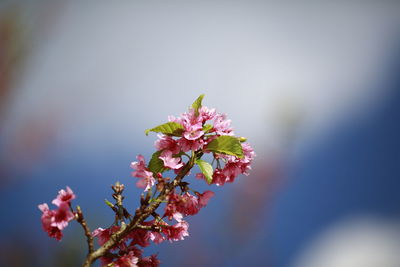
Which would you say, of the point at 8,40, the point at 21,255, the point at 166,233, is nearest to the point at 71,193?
the point at 166,233

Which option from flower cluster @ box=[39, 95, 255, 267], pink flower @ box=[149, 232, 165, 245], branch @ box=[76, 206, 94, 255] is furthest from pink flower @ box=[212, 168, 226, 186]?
branch @ box=[76, 206, 94, 255]

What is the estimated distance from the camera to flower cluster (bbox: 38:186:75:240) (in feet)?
1.80

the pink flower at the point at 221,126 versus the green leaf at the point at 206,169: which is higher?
the pink flower at the point at 221,126

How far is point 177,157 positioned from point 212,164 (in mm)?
77

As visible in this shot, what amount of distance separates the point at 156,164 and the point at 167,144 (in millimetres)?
42

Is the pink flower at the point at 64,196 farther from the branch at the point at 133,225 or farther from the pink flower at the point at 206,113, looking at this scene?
the pink flower at the point at 206,113

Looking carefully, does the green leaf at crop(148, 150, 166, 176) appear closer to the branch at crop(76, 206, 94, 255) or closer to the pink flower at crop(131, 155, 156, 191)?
the pink flower at crop(131, 155, 156, 191)

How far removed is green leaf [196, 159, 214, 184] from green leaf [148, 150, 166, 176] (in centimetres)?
6

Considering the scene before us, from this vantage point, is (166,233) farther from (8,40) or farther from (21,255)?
(8,40)

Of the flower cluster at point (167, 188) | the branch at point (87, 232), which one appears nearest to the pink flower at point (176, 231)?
the flower cluster at point (167, 188)

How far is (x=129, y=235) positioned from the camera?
606 millimetres

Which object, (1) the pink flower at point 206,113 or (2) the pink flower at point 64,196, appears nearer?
(2) the pink flower at point 64,196

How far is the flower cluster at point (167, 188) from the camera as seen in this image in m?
0.57

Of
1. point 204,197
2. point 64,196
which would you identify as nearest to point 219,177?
point 204,197
